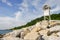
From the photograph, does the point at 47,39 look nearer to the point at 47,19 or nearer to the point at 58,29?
the point at 58,29

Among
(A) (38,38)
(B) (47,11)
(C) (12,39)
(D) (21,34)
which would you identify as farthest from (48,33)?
(B) (47,11)

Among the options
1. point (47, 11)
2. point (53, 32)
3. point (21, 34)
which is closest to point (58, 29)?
point (53, 32)

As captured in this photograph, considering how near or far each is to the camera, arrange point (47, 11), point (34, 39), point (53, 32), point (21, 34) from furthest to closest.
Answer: point (47, 11), point (21, 34), point (53, 32), point (34, 39)

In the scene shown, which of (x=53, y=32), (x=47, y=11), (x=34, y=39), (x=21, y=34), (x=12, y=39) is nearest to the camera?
(x=12, y=39)

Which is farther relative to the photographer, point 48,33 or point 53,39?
point 48,33

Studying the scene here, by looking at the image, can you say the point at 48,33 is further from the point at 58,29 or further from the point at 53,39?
the point at 53,39

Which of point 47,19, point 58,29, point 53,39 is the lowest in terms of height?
point 53,39

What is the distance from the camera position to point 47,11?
26172 millimetres

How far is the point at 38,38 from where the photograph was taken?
42.3 ft

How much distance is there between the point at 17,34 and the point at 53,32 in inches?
179

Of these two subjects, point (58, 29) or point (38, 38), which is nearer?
point (38, 38)

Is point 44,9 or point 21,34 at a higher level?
point 44,9

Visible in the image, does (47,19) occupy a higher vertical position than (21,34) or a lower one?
higher

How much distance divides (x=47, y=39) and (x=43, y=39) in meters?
0.46
